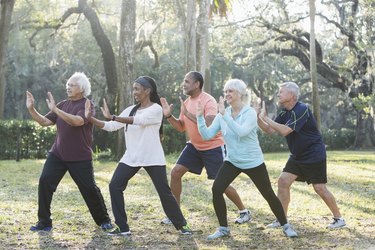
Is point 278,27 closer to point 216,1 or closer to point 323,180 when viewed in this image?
point 216,1

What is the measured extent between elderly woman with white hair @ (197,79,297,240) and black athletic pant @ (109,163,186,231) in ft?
1.54

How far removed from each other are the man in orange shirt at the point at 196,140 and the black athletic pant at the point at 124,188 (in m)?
0.69

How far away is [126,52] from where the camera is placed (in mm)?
18078

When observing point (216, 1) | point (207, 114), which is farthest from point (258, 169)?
point (216, 1)

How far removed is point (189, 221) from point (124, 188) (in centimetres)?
154

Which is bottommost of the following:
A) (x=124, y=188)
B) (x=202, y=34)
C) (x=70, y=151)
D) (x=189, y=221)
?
(x=189, y=221)

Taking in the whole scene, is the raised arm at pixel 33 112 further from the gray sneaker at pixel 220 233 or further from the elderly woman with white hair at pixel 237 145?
the gray sneaker at pixel 220 233

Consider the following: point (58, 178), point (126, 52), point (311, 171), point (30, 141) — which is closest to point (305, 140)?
point (311, 171)

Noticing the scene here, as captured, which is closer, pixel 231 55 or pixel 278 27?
pixel 278 27

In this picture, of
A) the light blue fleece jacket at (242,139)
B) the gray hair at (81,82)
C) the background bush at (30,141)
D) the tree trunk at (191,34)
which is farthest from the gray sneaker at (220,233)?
the background bush at (30,141)

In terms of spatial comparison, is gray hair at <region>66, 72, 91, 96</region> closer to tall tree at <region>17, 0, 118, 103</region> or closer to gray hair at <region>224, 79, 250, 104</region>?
gray hair at <region>224, 79, 250, 104</region>

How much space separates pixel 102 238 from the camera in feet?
22.9

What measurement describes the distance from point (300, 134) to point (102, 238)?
248cm

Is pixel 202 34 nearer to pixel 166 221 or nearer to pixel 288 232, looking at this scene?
pixel 166 221
